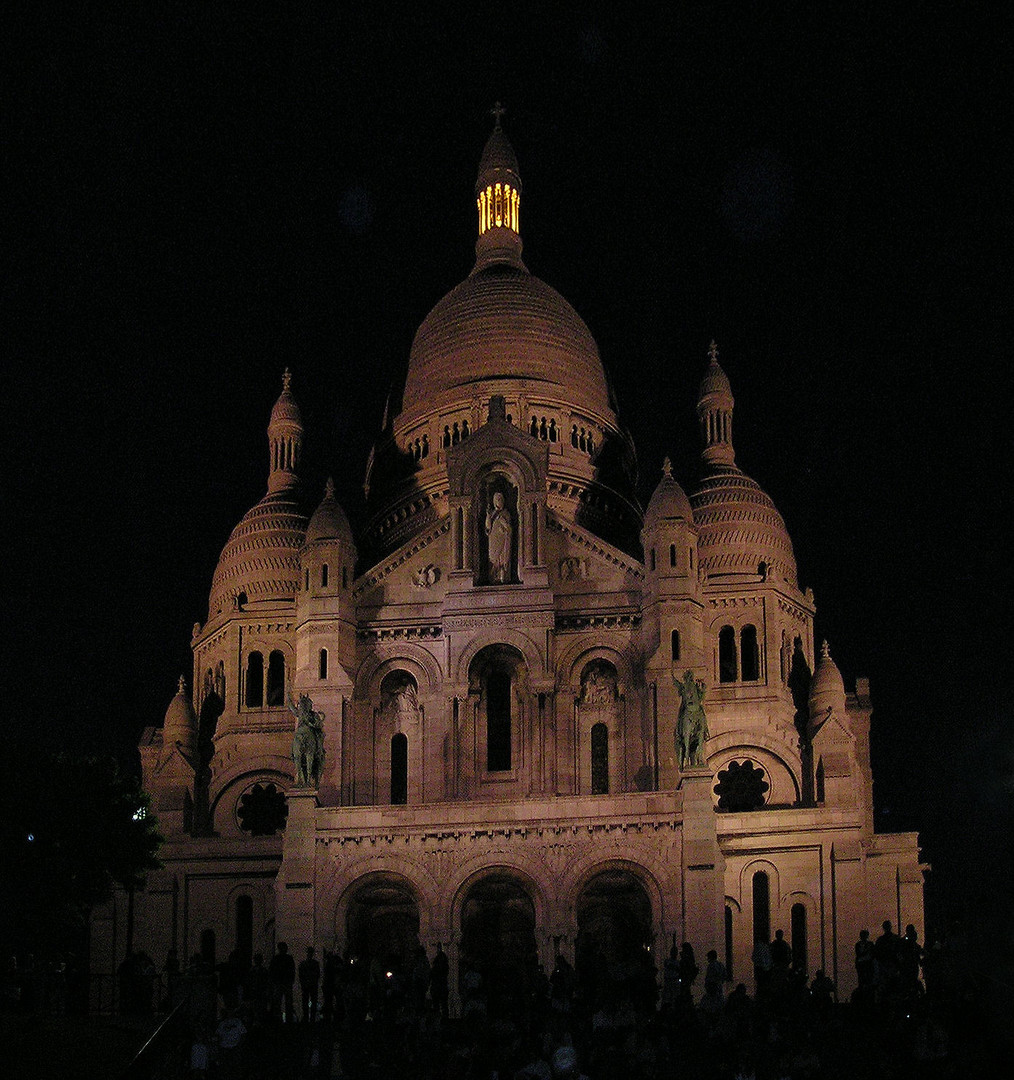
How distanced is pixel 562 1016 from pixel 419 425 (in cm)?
4439

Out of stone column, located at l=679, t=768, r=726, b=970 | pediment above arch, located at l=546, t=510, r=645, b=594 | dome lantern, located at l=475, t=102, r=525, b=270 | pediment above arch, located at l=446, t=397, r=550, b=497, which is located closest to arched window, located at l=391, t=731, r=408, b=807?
pediment above arch, located at l=546, t=510, r=645, b=594

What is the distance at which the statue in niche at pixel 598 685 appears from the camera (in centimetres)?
6925

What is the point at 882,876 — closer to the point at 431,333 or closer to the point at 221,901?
the point at 221,901

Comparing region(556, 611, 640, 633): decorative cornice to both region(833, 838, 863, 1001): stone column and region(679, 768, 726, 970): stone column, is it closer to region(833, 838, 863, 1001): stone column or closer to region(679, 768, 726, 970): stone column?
region(679, 768, 726, 970): stone column

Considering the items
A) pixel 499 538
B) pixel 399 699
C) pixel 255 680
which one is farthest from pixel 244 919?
pixel 499 538

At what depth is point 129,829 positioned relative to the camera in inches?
2403

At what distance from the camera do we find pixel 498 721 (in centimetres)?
6912

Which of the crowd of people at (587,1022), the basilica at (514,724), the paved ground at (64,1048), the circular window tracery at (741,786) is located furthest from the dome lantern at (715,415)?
the paved ground at (64,1048)

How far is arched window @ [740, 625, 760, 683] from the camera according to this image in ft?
257

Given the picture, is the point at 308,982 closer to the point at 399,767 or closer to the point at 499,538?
the point at 399,767

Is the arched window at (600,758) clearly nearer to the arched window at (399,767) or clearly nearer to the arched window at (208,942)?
the arched window at (399,767)

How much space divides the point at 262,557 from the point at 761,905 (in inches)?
981

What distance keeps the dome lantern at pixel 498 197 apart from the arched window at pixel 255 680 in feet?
72.8

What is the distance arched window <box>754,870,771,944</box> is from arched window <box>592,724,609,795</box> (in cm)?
583
